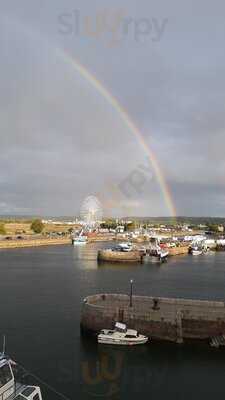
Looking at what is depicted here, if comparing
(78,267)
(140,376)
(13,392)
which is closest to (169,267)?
(78,267)

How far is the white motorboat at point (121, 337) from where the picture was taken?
562 inches

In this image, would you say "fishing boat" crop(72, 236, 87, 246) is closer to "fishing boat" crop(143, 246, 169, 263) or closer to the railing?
"fishing boat" crop(143, 246, 169, 263)

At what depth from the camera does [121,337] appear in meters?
14.3

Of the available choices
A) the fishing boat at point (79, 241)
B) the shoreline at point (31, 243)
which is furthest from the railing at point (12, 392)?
the fishing boat at point (79, 241)

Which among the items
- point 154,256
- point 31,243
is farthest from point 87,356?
point 31,243

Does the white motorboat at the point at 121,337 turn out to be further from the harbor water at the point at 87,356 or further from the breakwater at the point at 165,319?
the breakwater at the point at 165,319

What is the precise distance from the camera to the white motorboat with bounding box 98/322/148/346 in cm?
1428

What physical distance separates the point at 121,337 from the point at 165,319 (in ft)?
4.97

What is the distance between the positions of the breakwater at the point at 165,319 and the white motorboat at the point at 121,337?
0.41 meters

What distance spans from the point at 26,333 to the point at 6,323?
1.70 metres

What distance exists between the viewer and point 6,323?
17.1 meters

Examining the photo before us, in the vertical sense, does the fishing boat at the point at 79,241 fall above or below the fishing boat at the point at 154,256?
above

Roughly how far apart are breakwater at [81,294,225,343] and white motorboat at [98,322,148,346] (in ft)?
1.34

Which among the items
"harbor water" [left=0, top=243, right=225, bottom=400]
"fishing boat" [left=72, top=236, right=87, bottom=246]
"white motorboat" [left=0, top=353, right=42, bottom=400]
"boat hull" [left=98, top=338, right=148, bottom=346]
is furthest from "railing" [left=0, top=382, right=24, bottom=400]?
"fishing boat" [left=72, top=236, right=87, bottom=246]
